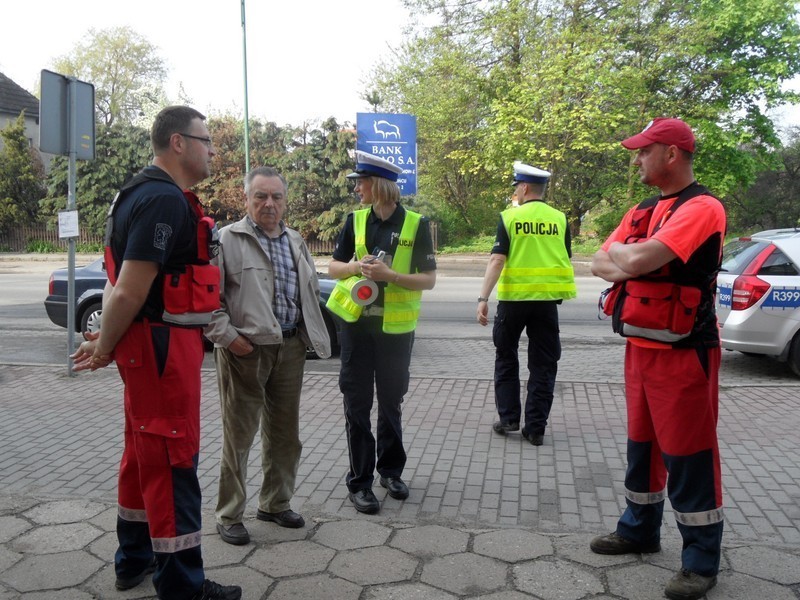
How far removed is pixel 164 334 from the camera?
2.84 metres

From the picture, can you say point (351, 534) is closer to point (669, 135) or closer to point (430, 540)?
point (430, 540)

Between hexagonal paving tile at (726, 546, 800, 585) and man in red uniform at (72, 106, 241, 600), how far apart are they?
230 centimetres

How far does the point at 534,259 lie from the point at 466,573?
264 centimetres

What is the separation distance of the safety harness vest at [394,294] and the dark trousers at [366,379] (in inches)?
3.1

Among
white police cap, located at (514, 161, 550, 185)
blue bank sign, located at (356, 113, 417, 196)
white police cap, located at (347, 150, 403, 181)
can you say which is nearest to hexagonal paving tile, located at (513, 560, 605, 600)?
white police cap, located at (347, 150, 403, 181)

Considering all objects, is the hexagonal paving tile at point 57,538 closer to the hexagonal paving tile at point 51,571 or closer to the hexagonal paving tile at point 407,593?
the hexagonal paving tile at point 51,571

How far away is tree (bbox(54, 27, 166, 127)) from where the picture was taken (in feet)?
158

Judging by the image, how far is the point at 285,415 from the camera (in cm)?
391

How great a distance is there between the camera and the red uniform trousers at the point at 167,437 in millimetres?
2816

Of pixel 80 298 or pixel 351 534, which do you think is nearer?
pixel 351 534

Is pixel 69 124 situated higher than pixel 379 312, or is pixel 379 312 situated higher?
pixel 69 124

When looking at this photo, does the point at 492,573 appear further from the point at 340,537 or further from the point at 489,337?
the point at 489,337

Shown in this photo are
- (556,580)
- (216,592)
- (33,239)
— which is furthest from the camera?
(33,239)

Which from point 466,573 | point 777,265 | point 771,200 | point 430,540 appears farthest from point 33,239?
point 771,200
